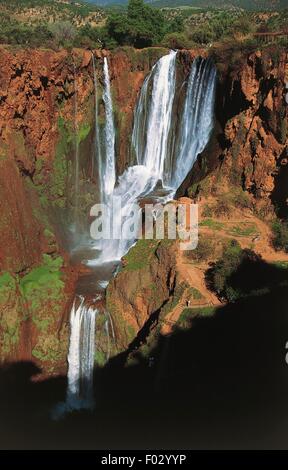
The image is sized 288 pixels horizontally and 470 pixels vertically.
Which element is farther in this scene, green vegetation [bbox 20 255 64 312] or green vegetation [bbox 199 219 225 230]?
green vegetation [bbox 20 255 64 312]

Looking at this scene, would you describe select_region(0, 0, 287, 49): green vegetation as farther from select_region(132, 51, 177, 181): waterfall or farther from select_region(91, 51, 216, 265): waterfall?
select_region(132, 51, 177, 181): waterfall

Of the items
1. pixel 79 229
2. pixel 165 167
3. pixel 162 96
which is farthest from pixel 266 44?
pixel 79 229

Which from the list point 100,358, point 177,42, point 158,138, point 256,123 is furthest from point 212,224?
point 177,42

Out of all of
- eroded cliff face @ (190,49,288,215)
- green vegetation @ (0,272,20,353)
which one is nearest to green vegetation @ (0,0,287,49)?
eroded cliff face @ (190,49,288,215)

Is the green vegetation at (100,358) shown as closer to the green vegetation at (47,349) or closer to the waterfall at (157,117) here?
the green vegetation at (47,349)

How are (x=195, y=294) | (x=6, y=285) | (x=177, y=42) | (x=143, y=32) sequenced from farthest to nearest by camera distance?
(x=143, y=32) → (x=177, y=42) → (x=6, y=285) → (x=195, y=294)

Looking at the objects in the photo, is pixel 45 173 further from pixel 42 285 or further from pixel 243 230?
pixel 243 230

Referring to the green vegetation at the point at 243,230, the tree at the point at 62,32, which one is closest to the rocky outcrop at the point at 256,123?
the green vegetation at the point at 243,230
